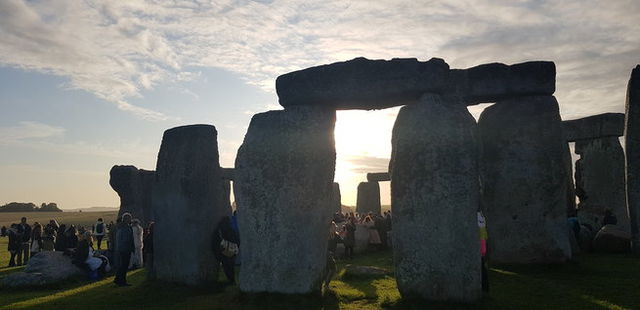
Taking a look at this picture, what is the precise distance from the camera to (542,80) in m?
10.9

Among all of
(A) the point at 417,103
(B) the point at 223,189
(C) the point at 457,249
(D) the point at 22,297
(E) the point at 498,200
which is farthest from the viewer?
(E) the point at 498,200

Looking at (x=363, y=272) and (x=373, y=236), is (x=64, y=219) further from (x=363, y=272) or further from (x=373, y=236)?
(x=363, y=272)

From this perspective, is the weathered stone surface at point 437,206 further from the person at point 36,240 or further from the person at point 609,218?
the person at point 36,240

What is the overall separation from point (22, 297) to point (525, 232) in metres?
10.6

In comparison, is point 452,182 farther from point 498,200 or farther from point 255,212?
point 498,200

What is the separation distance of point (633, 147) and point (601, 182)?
6121mm

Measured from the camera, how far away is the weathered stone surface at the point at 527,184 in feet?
36.1

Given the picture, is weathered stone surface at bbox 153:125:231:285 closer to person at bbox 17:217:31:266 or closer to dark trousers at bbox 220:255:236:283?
dark trousers at bbox 220:255:236:283

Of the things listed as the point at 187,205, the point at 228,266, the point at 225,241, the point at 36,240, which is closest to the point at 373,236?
the point at 228,266

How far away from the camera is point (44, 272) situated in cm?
1115

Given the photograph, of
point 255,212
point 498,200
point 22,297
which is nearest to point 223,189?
point 255,212

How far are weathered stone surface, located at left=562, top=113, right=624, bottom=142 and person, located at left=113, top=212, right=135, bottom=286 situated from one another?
47.3 ft

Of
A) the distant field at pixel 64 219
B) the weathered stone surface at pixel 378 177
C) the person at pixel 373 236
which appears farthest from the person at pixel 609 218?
the distant field at pixel 64 219

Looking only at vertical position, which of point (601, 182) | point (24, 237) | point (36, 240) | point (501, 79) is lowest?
point (36, 240)
